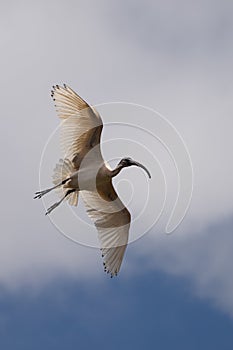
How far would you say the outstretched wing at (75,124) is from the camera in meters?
39.7

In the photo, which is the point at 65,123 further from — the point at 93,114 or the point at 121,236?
the point at 121,236

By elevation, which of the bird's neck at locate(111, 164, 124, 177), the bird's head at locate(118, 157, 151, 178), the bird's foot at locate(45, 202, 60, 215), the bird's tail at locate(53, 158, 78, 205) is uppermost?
the bird's head at locate(118, 157, 151, 178)

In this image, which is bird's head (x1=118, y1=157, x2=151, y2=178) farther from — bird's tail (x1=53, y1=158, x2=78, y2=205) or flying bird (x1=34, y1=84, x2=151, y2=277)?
bird's tail (x1=53, y1=158, x2=78, y2=205)

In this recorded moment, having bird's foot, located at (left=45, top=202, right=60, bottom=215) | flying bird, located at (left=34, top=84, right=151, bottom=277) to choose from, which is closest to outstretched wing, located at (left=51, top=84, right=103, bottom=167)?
flying bird, located at (left=34, top=84, right=151, bottom=277)

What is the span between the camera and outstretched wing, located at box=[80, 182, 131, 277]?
136 ft

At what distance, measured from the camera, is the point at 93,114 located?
39.6m

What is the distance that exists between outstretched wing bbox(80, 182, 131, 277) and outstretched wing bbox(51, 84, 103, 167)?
5.28 feet

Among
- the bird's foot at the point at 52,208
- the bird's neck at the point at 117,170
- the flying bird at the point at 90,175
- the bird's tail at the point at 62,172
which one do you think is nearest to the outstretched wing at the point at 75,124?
the flying bird at the point at 90,175

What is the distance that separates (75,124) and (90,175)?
5.82 feet

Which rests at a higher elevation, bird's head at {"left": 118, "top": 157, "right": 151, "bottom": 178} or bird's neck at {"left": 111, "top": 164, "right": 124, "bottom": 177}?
bird's head at {"left": 118, "top": 157, "right": 151, "bottom": 178}

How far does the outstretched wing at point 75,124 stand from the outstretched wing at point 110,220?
1.61 meters

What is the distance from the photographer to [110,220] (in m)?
42.2

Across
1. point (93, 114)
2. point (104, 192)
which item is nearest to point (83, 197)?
point (104, 192)

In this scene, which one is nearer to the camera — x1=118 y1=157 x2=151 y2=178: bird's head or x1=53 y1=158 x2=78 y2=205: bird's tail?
x1=118 y1=157 x2=151 y2=178: bird's head
